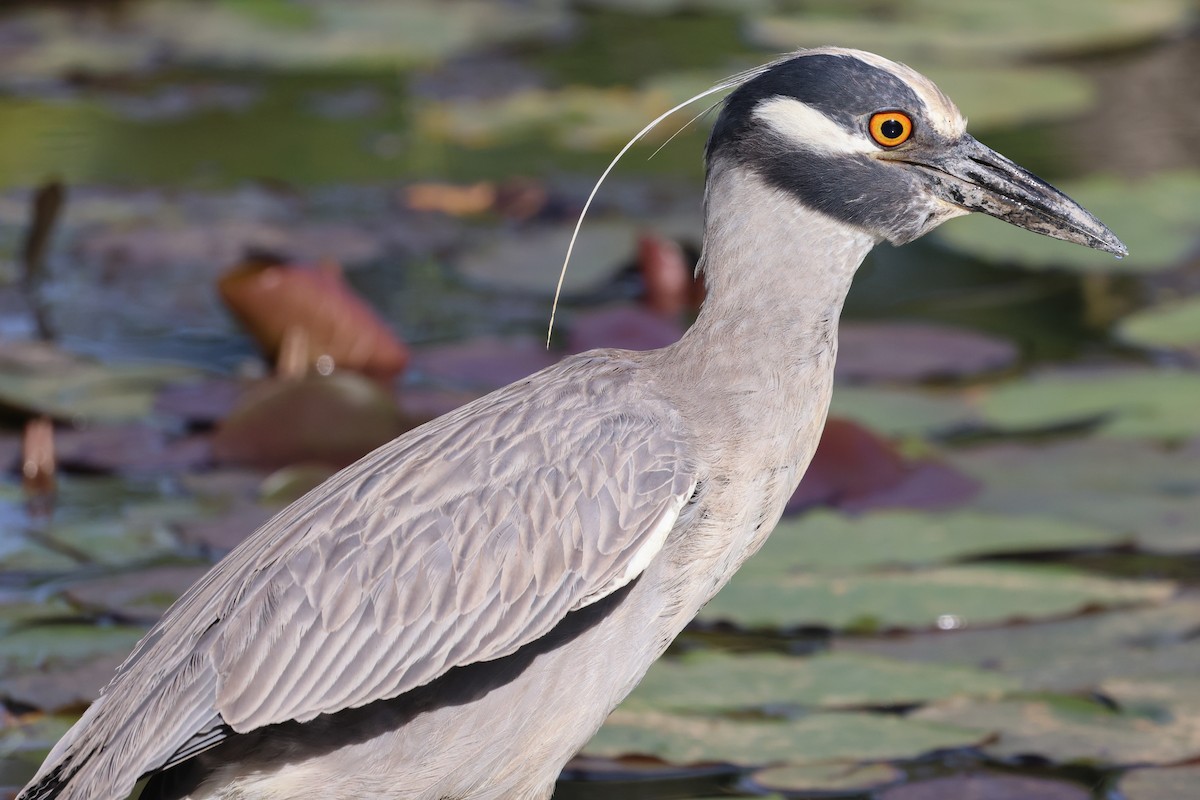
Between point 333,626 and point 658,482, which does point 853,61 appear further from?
point 333,626

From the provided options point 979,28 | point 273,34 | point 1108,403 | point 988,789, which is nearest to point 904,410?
point 1108,403

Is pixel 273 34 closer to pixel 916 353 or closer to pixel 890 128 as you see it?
pixel 916 353

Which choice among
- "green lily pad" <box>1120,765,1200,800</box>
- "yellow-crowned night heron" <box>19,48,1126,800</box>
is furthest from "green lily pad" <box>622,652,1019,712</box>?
"yellow-crowned night heron" <box>19,48,1126,800</box>

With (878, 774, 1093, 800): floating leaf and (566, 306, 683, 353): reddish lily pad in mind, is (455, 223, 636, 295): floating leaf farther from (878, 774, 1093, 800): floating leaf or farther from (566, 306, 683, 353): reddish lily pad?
(878, 774, 1093, 800): floating leaf

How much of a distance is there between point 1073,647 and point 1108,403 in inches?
65.1

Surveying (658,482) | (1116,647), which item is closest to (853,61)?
(658,482)

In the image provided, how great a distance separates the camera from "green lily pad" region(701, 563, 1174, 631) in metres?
4.65

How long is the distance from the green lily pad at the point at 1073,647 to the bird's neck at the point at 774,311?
3.55 ft

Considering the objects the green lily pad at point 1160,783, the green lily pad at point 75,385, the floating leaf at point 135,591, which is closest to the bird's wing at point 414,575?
the floating leaf at point 135,591

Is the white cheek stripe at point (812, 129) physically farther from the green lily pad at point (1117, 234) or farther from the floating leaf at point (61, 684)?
the green lily pad at point (1117, 234)

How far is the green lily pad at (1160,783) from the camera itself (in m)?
3.89

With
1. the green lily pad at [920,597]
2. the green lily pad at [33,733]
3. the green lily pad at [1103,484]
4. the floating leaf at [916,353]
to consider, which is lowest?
the green lily pad at [33,733]

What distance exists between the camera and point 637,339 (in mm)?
6527

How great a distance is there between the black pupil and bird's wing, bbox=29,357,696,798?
2.63ft
